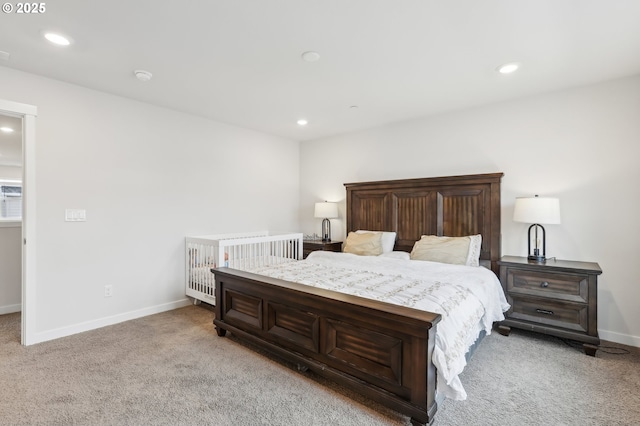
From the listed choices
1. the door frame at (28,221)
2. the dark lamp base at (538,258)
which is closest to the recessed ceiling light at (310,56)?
the door frame at (28,221)

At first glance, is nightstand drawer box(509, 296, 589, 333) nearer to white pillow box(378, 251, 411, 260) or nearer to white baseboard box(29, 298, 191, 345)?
white pillow box(378, 251, 411, 260)

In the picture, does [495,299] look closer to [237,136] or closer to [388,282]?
[388,282]

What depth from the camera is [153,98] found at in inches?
139

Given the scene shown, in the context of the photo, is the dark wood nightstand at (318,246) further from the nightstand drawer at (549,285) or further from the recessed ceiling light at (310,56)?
the recessed ceiling light at (310,56)

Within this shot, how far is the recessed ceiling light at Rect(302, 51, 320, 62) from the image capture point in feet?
8.19

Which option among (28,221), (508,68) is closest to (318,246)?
(508,68)

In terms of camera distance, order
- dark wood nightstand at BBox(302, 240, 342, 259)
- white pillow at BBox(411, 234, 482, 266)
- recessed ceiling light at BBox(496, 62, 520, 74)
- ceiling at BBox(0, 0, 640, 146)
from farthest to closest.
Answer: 1. dark wood nightstand at BBox(302, 240, 342, 259)
2. white pillow at BBox(411, 234, 482, 266)
3. recessed ceiling light at BBox(496, 62, 520, 74)
4. ceiling at BBox(0, 0, 640, 146)

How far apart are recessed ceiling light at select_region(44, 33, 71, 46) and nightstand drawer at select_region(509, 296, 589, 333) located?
173 inches

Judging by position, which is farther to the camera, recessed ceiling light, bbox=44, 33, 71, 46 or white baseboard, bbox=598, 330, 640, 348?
white baseboard, bbox=598, 330, 640, 348

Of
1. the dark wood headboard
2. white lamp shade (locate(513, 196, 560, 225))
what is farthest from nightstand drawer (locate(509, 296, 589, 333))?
white lamp shade (locate(513, 196, 560, 225))

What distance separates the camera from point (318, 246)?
4.68 meters

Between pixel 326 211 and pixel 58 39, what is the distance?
3513 millimetres

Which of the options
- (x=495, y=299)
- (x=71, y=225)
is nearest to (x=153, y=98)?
(x=71, y=225)

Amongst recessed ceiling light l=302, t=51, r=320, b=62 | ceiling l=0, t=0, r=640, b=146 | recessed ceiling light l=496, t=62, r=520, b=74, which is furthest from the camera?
recessed ceiling light l=496, t=62, r=520, b=74
